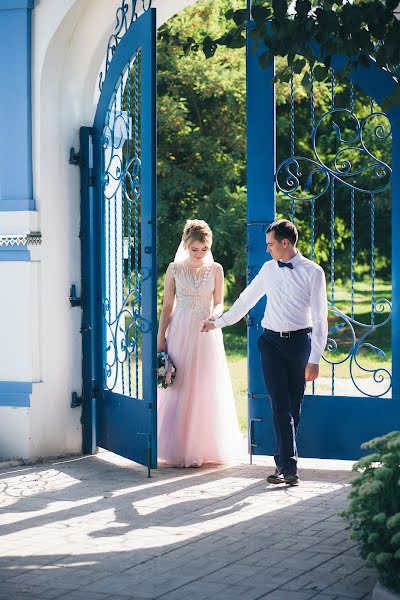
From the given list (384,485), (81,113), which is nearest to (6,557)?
(384,485)

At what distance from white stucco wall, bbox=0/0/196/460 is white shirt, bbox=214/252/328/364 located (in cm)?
179

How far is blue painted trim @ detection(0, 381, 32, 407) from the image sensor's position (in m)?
8.19

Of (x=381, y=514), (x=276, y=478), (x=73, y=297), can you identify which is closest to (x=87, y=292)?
(x=73, y=297)

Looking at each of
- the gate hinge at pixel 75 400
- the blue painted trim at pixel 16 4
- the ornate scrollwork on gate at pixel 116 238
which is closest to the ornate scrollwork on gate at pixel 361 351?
the ornate scrollwork on gate at pixel 116 238

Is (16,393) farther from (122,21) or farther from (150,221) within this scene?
(122,21)

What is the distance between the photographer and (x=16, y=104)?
8.26m

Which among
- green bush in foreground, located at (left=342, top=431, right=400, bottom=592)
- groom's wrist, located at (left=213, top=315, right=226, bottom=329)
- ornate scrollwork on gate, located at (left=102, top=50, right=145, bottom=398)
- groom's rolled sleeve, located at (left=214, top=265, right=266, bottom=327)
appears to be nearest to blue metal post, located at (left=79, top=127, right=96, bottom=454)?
ornate scrollwork on gate, located at (left=102, top=50, right=145, bottom=398)

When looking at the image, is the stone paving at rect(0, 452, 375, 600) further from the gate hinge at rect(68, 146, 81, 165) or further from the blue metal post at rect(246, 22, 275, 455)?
the gate hinge at rect(68, 146, 81, 165)

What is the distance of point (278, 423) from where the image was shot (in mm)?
7348

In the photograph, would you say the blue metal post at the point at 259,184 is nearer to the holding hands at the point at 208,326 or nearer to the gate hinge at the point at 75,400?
the holding hands at the point at 208,326

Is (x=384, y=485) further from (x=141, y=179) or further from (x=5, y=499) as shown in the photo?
(x=141, y=179)

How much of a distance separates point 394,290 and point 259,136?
149 centimetres

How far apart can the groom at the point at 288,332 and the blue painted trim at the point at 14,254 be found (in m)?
1.95

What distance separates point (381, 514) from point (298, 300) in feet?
9.32
